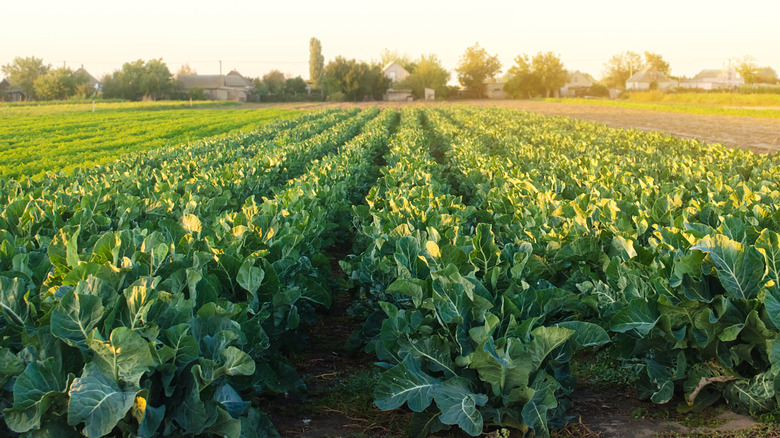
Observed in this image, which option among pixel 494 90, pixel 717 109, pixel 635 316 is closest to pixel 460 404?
pixel 635 316

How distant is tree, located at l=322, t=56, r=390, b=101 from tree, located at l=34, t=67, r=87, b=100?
101ft

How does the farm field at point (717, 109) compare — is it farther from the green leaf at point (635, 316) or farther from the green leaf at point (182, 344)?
the green leaf at point (182, 344)

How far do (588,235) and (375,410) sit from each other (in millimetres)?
2278

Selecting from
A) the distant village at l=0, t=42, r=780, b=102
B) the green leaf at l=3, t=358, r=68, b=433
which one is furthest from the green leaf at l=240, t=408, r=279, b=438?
the distant village at l=0, t=42, r=780, b=102

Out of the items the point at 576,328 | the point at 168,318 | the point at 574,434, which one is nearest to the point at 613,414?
the point at 574,434

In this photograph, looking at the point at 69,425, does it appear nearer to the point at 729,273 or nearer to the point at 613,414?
the point at 613,414

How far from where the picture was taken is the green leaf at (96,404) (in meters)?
2.46

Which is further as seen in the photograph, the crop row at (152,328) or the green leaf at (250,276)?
the green leaf at (250,276)

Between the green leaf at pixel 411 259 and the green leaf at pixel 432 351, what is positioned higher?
the green leaf at pixel 411 259

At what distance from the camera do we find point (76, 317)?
2.67 metres

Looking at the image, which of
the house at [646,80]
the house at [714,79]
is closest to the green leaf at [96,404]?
the house at [646,80]

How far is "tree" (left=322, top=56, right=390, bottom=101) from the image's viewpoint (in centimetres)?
7556

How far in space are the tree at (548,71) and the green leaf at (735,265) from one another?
86.1 metres

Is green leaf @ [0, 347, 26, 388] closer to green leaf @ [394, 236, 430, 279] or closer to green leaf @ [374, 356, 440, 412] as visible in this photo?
green leaf @ [374, 356, 440, 412]
